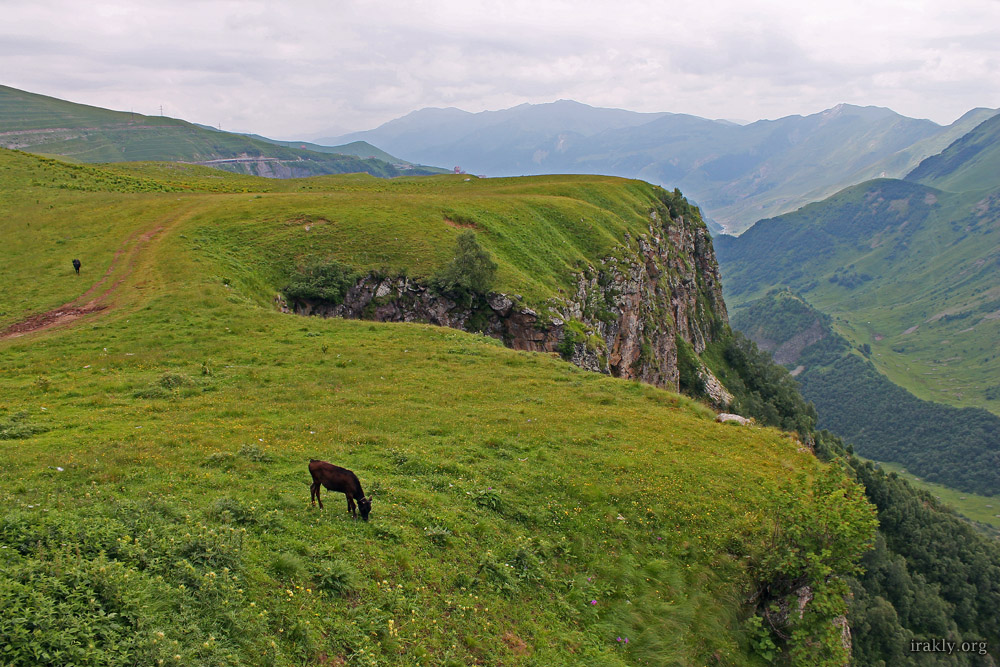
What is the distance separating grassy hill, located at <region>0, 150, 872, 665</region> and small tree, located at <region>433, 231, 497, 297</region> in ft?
33.9

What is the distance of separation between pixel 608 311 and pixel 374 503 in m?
49.2

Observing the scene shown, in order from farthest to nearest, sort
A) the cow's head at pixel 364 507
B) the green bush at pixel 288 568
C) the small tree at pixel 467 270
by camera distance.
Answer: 1. the small tree at pixel 467 270
2. the cow's head at pixel 364 507
3. the green bush at pixel 288 568

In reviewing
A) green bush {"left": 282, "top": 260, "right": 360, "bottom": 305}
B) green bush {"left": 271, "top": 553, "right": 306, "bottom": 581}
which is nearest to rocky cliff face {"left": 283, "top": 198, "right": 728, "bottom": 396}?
green bush {"left": 282, "top": 260, "right": 360, "bottom": 305}

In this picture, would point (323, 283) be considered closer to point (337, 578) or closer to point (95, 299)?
point (95, 299)

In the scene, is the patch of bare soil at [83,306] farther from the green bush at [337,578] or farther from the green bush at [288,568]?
the green bush at [337,578]

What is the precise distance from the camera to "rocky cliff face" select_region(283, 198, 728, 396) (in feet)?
151

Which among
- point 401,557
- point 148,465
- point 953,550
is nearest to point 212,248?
point 148,465

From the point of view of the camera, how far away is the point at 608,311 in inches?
2381

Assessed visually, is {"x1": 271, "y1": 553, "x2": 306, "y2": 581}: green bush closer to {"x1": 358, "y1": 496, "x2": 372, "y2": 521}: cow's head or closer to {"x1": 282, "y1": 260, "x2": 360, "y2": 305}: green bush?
{"x1": 358, "y1": 496, "x2": 372, "y2": 521}: cow's head

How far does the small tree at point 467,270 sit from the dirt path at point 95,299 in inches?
966

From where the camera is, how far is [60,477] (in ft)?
43.7

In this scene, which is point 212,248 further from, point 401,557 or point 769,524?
point 769,524

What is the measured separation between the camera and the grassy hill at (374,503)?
9.61 metres

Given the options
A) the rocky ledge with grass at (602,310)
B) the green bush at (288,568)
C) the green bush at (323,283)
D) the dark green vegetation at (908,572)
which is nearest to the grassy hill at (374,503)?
the green bush at (288,568)
